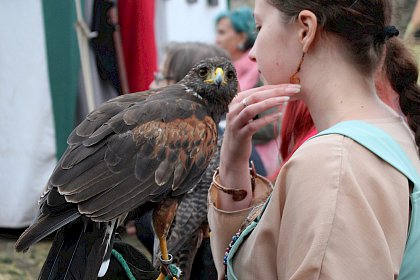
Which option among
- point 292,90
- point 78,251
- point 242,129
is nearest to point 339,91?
point 292,90

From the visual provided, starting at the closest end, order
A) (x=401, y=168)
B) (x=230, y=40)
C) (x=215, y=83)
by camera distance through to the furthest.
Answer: (x=401, y=168)
(x=215, y=83)
(x=230, y=40)

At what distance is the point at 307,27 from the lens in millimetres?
1579

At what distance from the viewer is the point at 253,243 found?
157 cm

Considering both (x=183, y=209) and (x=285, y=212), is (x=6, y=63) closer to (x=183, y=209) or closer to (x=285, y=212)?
(x=183, y=209)

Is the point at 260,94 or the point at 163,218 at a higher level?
the point at 260,94

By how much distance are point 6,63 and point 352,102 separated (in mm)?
3840

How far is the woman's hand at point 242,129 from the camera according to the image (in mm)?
1643

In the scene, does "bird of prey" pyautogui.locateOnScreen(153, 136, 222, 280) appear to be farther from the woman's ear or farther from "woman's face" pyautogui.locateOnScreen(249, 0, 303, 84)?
the woman's ear

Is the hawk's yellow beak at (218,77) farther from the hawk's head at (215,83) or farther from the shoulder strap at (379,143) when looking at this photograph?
the shoulder strap at (379,143)

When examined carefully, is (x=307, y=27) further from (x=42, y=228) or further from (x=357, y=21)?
(x=42, y=228)

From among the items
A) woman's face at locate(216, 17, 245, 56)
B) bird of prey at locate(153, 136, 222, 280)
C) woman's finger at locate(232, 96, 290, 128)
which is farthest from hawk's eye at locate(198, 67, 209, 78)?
woman's face at locate(216, 17, 245, 56)

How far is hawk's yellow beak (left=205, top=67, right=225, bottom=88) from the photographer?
2.28m

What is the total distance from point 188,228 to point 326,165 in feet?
4.18

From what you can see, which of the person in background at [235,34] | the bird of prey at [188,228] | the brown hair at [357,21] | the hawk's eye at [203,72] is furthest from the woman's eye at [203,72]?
the person in background at [235,34]
